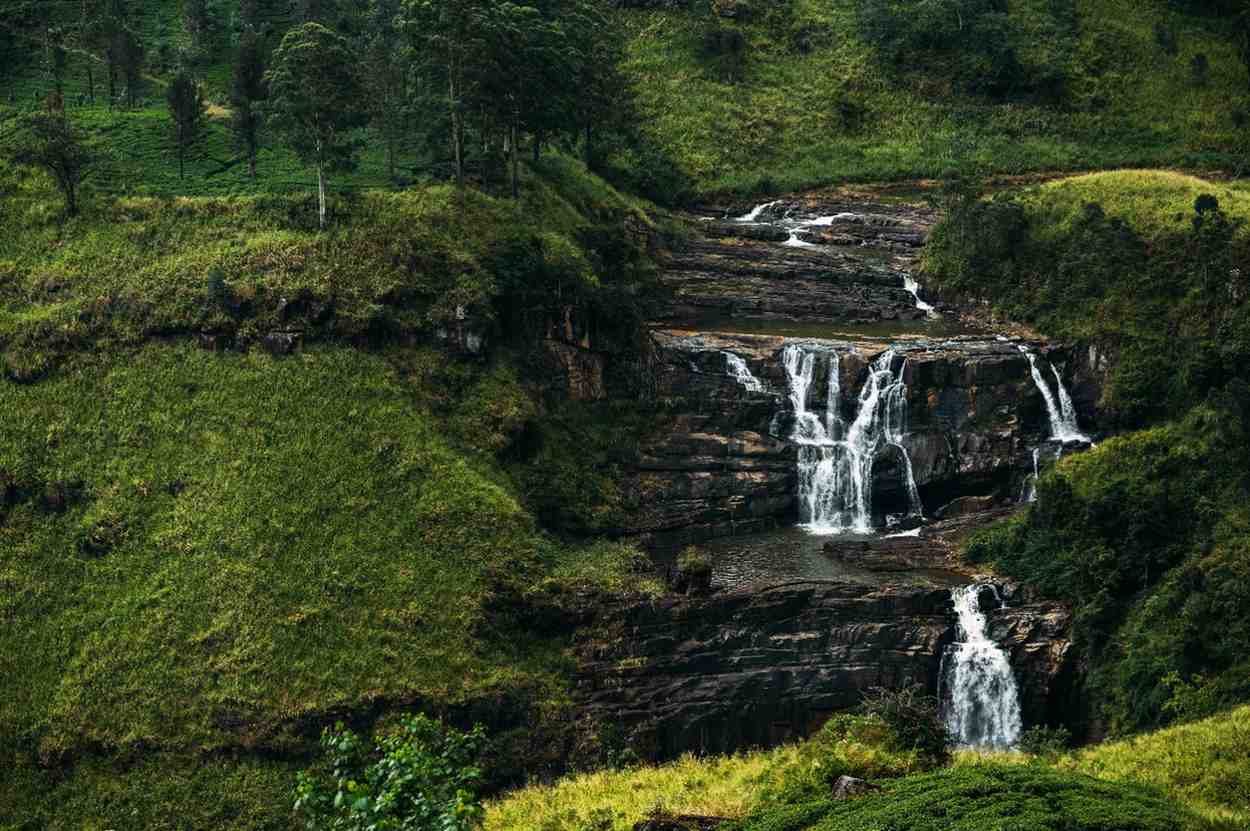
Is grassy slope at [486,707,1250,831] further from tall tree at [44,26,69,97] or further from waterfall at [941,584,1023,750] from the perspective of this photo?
tall tree at [44,26,69,97]

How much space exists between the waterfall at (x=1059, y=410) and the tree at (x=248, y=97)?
4053 centimetres

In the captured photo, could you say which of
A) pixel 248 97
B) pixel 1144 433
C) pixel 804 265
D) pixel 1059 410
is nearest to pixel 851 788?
pixel 1144 433

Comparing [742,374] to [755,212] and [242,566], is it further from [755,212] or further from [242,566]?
[755,212]

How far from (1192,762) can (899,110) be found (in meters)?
78.2

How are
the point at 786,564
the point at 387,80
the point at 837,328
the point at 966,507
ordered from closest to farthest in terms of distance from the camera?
the point at 786,564 → the point at 966,507 → the point at 837,328 → the point at 387,80

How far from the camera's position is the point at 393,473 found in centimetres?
4884

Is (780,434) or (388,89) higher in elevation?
(388,89)

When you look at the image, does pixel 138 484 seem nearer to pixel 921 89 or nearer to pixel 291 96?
pixel 291 96

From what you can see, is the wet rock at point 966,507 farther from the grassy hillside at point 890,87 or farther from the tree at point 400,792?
the grassy hillside at point 890,87

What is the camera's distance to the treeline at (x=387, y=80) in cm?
5634

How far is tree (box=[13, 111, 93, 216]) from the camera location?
5700cm

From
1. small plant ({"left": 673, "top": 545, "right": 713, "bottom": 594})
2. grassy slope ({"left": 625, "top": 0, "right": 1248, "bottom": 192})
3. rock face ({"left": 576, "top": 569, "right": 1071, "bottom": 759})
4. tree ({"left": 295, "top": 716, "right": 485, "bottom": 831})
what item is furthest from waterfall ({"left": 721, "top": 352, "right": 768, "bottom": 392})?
tree ({"left": 295, "top": 716, "right": 485, "bottom": 831})

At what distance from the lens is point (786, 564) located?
49219mm

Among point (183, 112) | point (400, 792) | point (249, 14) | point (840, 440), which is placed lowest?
point (840, 440)
